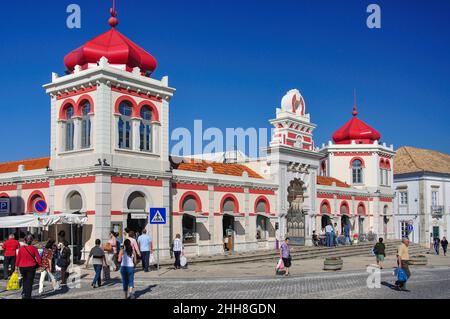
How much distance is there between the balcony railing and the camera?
50.4m

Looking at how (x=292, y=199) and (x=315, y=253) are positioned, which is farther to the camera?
(x=292, y=199)

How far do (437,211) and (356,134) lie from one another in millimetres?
10982

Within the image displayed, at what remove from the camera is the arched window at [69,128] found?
86.4 ft

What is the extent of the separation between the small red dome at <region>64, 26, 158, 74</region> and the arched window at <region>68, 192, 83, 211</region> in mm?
6221

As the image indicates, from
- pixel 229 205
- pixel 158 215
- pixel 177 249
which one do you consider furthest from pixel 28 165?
pixel 158 215

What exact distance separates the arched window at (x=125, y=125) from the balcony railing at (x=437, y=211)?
34.6 meters

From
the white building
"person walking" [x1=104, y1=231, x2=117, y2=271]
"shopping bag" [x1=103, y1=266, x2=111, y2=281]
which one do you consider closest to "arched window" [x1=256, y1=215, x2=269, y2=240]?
"person walking" [x1=104, y1=231, x2=117, y2=271]

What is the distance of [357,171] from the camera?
47594 millimetres

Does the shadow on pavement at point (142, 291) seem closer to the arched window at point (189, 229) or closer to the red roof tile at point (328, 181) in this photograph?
the arched window at point (189, 229)

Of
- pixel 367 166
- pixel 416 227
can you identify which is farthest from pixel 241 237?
pixel 416 227

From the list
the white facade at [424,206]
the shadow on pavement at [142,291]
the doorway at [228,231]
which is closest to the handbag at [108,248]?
the shadow on pavement at [142,291]
